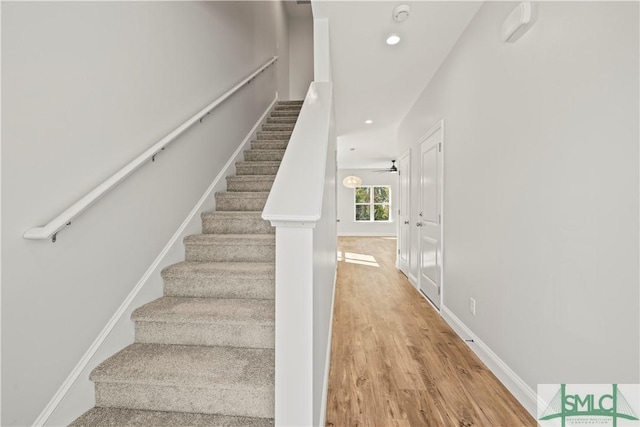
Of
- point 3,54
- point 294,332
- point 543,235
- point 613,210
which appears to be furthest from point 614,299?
point 3,54

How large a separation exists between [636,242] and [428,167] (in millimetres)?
2596

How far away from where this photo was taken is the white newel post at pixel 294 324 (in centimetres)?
104

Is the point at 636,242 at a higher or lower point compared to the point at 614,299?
higher

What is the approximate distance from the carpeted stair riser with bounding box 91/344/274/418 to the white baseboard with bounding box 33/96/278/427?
0.18 ft

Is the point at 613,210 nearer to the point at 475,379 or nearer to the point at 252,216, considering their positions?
the point at 475,379

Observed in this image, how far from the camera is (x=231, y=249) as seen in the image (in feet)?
7.02

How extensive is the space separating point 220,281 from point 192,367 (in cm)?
54

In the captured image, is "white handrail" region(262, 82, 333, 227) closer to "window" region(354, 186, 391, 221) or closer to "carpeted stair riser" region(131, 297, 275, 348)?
"carpeted stair riser" region(131, 297, 275, 348)

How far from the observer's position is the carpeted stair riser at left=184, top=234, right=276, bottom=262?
6.91 ft

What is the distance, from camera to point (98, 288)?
4.95 ft

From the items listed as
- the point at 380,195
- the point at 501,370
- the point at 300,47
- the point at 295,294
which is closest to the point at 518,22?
the point at 295,294

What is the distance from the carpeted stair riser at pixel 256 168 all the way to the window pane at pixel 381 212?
8652 mm

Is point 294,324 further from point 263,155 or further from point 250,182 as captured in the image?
point 263,155

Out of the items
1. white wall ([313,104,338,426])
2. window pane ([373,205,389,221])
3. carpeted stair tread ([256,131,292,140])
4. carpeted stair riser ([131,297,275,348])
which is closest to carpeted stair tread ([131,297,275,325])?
carpeted stair riser ([131,297,275,348])
